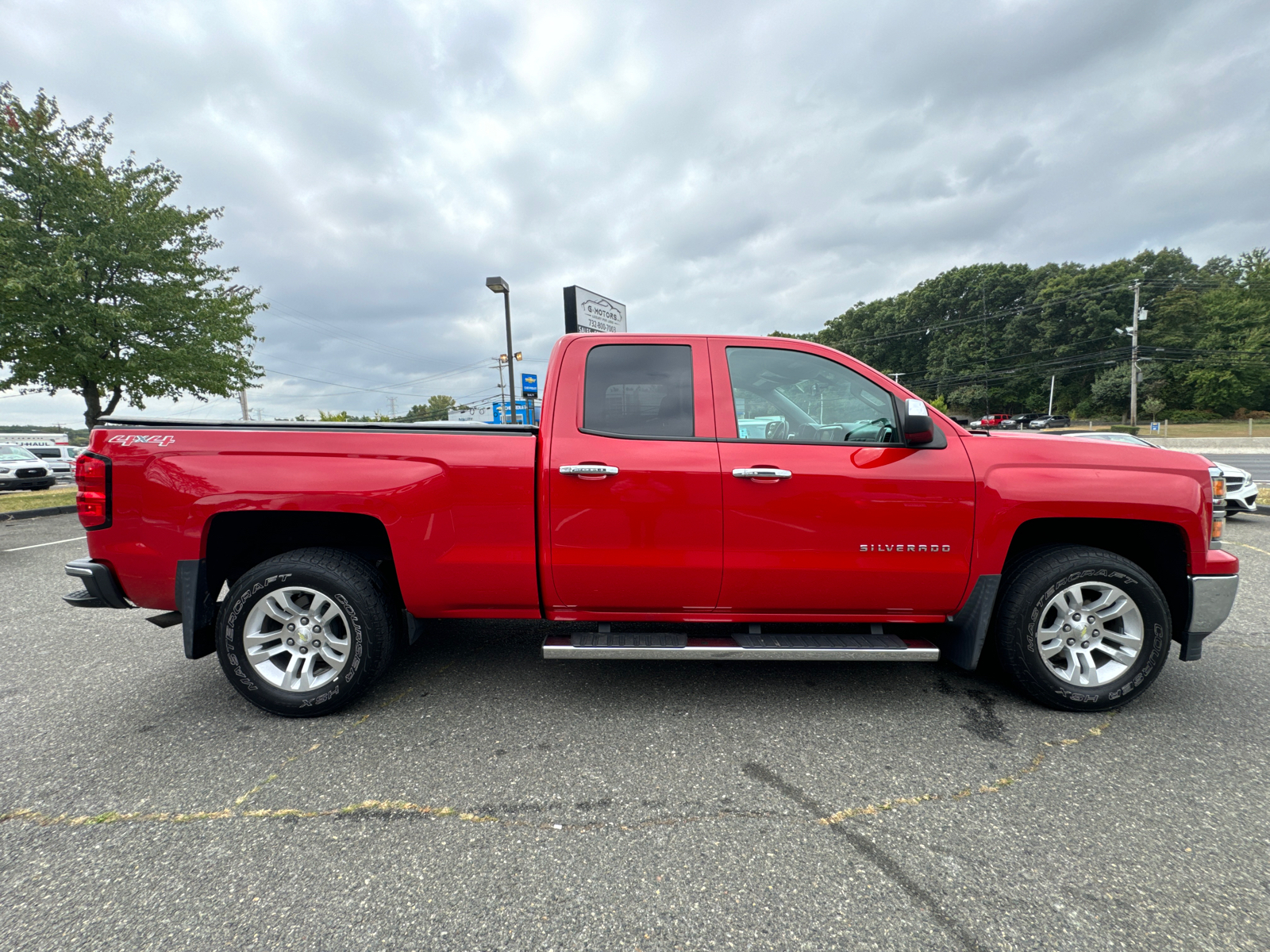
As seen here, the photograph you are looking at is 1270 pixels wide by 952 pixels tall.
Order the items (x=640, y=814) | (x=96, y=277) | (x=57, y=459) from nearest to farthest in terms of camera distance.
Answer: (x=640, y=814)
(x=96, y=277)
(x=57, y=459)

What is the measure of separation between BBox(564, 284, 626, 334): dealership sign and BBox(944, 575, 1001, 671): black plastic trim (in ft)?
31.0

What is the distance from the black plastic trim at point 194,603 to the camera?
106 inches

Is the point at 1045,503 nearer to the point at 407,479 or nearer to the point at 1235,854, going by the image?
the point at 1235,854

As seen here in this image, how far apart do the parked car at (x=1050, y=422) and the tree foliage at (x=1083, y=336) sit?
2.33 meters

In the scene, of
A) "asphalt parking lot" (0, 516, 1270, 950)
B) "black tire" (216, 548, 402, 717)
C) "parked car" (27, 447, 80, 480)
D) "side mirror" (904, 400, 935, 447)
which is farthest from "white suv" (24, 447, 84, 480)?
"side mirror" (904, 400, 935, 447)

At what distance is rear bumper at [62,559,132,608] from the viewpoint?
8.91 feet

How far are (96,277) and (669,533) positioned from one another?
614 inches

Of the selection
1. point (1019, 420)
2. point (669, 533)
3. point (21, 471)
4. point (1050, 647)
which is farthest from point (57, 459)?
point (1019, 420)

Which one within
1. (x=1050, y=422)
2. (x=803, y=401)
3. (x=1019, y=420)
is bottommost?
(x=803, y=401)

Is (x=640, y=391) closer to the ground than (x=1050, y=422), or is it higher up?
closer to the ground

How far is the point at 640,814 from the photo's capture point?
6.72 feet

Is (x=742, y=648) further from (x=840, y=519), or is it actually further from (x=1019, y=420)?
(x=1019, y=420)

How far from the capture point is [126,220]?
39.9ft

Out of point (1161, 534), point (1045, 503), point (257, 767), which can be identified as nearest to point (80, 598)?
point (257, 767)
